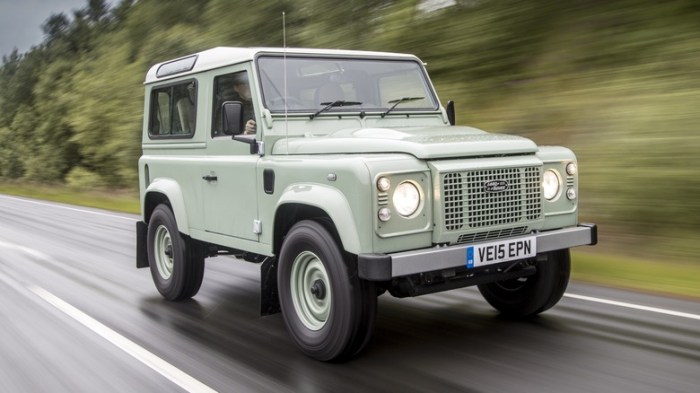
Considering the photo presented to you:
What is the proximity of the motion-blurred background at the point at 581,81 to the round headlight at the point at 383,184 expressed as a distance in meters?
3.45

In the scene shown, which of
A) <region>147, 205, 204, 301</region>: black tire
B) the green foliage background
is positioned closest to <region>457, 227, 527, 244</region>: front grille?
<region>147, 205, 204, 301</region>: black tire

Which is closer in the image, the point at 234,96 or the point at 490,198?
the point at 490,198

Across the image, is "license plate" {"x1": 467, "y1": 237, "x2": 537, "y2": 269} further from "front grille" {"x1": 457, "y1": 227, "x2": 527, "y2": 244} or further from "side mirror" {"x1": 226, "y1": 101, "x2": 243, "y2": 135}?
"side mirror" {"x1": 226, "y1": 101, "x2": 243, "y2": 135}

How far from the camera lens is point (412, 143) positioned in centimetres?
425

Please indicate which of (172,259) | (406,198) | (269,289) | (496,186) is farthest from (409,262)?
(172,259)

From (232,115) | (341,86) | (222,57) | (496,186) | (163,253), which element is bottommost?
(163,253)

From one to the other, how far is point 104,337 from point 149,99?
8.75 ft

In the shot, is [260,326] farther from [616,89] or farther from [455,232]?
[616,89]

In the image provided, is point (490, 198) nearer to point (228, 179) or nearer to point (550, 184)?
point (550, 184)

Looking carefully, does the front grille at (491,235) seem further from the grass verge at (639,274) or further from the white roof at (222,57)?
the grass verge at (639,274)

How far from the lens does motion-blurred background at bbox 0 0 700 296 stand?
796 centimetres

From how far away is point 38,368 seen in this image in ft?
14.5

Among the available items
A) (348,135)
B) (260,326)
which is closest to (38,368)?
(260,326)

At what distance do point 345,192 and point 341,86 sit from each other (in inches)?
63.7
